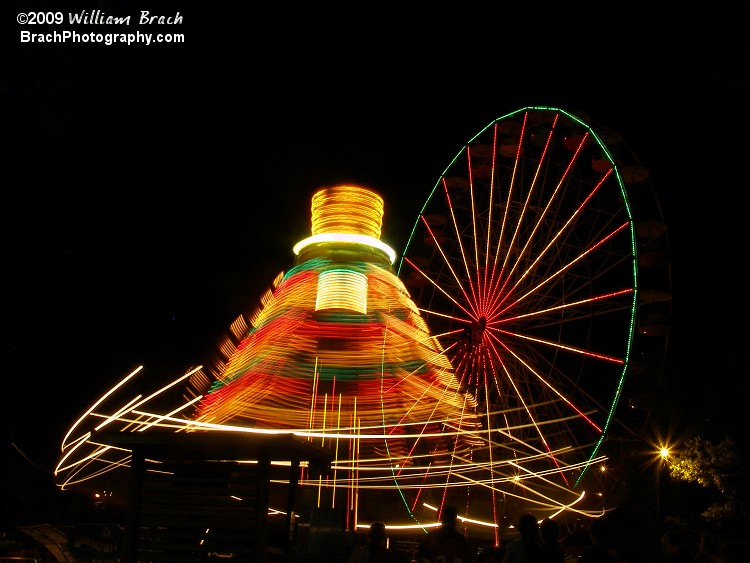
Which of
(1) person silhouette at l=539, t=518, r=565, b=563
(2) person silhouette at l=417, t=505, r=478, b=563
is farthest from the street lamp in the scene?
(1) person silhouette at l=539, t=518, r=565, b=563

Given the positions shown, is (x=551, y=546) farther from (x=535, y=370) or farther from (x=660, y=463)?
(x=660, y=463)

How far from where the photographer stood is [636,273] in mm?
13422

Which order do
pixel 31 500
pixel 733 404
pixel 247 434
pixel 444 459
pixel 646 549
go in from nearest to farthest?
pixel 247 434, pixel 646 549, pixel 444 459, pixel 733 404, pixel 31 500

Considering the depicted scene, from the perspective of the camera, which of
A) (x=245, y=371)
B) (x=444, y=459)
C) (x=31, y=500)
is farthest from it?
(x=31, y=500)

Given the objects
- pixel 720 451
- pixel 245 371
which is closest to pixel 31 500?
pixel 245 371

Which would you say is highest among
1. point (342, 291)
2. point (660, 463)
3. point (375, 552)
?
point (342, 291)

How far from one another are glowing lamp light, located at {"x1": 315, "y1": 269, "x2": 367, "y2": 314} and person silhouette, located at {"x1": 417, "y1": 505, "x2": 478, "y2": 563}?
6313 mm

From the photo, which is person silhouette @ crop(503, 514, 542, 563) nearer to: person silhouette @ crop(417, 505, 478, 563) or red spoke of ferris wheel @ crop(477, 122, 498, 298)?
person silhouette @ crop(417, 505, 478, 563)

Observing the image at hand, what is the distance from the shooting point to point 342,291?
12.9 metres

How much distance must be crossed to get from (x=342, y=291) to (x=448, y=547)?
6.76m

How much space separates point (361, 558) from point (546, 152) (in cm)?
1223

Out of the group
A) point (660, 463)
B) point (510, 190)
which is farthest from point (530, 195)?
point (660, 463)

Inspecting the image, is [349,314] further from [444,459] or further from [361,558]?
[361,558]

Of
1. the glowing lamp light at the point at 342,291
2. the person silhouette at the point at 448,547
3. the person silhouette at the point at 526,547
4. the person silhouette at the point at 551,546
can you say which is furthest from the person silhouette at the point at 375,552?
the glowing lamp light at the point at 342,291
